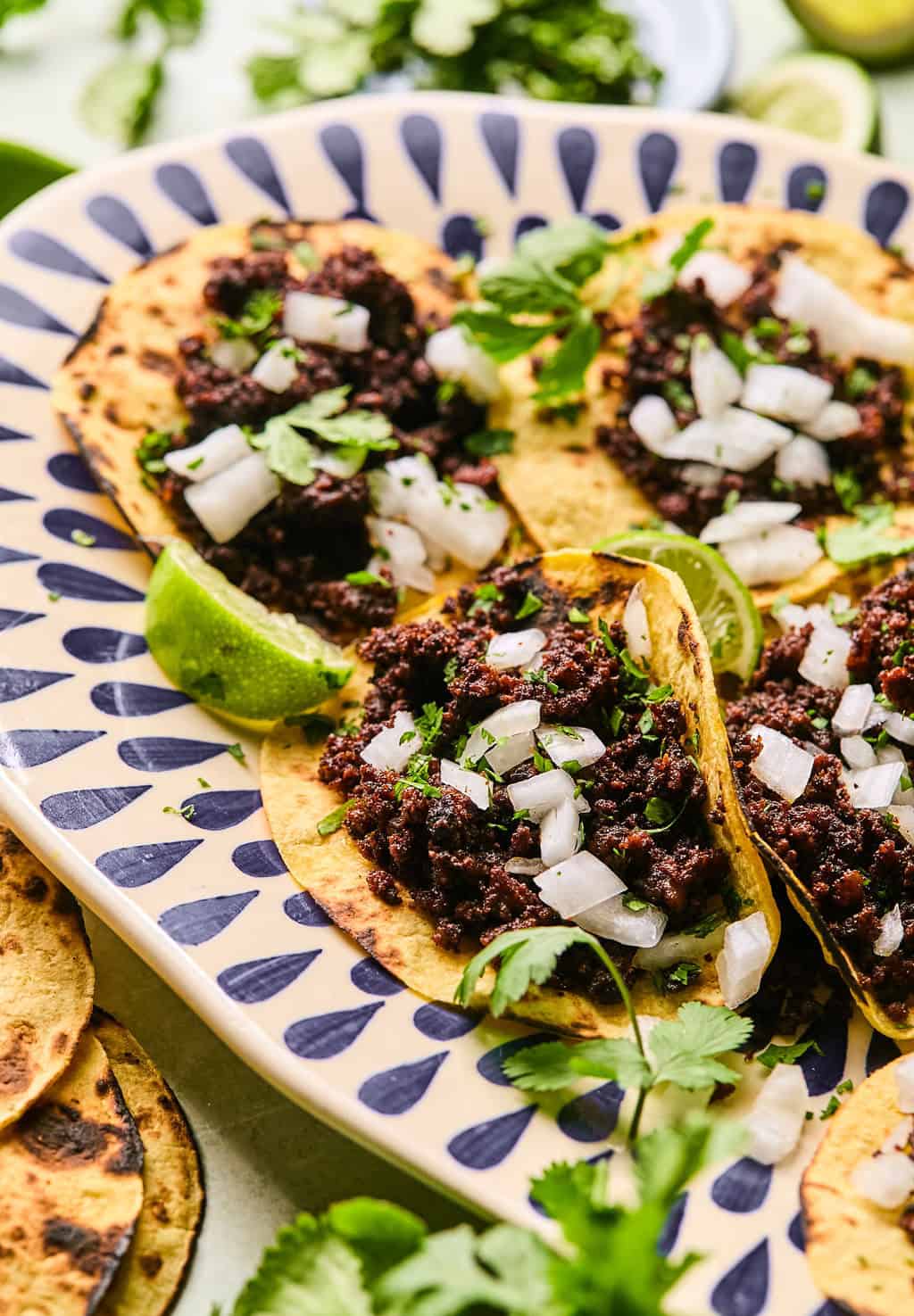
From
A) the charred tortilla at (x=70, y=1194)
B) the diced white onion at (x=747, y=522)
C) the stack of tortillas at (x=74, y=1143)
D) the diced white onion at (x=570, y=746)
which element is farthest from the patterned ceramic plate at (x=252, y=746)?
the diced white onion at (x=747, y=522)

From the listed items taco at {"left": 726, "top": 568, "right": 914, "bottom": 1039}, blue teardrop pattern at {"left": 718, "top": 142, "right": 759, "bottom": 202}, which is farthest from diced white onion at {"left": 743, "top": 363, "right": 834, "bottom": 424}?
→ blue teardrop pattern at {"left": 718, "top": 142, "right": 759, "bottom": 202}

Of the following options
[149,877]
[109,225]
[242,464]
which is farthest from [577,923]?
[109,225]

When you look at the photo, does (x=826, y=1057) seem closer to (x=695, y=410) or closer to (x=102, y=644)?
(x=695, y=410)

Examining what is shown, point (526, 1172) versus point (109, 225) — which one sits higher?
point (109, 225)

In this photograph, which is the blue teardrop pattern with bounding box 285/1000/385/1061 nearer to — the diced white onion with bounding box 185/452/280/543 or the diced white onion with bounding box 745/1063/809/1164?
the diced white onion with bounding box 745/1063/809/1164

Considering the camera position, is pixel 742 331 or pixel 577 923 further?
pixel 742 331

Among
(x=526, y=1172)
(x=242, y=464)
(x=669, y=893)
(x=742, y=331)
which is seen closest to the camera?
(x=526, y=1172)

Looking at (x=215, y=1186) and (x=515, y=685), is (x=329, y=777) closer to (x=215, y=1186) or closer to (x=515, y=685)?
(x=515, y=685)
